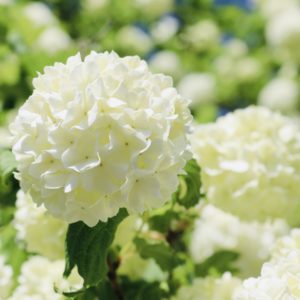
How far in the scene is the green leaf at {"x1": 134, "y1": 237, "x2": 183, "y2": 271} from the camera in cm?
155

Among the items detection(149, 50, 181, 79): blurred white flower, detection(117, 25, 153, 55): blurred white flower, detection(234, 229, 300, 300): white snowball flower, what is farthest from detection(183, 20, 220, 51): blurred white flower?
detection(234, 229, 300, 300): white snowball flower

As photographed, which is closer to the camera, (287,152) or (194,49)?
(287,152)

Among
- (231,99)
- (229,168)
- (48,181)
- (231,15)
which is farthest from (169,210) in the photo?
(231,15)

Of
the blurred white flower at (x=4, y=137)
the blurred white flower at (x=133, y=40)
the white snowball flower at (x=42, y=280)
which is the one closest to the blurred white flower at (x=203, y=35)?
the blurred white flower at (x=133, y=40)

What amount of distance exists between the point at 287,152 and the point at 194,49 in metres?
3.00

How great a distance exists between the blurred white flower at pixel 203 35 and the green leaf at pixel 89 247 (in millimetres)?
3293

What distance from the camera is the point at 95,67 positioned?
1161mm

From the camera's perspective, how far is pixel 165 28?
4684 mm

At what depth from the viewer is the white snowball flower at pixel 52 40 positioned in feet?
9.61

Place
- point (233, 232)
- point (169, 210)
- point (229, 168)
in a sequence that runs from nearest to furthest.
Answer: point (169, 210)
point (229, 168)
point (233, 232)

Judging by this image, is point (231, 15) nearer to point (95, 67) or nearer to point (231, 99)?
point (231, 99)

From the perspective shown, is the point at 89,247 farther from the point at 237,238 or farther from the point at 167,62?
the point at 167,62

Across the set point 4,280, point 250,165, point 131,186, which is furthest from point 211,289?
point 131,186

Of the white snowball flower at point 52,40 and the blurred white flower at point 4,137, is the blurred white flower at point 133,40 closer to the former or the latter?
the white snowball flower at point 52,40
